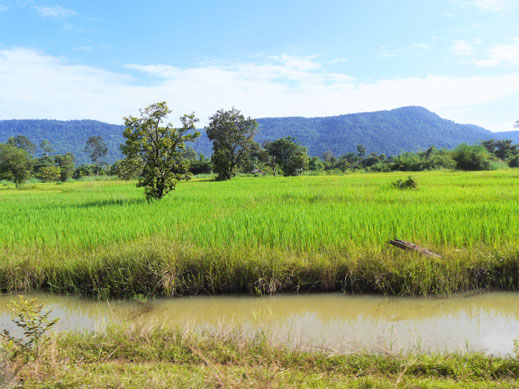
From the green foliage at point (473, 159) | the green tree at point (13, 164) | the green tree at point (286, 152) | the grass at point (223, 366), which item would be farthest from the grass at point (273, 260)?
the green tree at point (286, 152)

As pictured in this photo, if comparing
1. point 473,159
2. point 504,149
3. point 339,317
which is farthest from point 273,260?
point 504,149

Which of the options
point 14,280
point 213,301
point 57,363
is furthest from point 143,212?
point 57,363

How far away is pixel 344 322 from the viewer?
297 centimetres

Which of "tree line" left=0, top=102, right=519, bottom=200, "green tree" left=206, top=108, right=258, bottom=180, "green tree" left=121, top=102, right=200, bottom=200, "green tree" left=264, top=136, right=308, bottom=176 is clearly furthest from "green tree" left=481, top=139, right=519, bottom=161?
"green tree" left=121, top=102, right=200, bottom=200

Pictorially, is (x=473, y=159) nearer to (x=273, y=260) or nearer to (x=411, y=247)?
(x=411, y=247)

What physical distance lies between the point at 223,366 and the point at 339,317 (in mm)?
1461

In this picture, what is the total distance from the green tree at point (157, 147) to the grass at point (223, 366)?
7.32 meters

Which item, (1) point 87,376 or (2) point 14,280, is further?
(2) point 14,280

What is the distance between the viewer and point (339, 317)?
3078 mm

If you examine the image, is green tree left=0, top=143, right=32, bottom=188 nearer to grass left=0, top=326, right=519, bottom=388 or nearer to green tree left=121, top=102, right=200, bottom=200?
green tree left=121, top=102, right=200, bottom=200

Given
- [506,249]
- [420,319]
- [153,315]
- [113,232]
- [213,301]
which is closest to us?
[420,319]

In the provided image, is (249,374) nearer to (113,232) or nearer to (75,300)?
(75,300)

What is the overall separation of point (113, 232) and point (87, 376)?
349cm

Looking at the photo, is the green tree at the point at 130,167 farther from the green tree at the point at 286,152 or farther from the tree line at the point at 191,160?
the green tree at the point at 286,152
